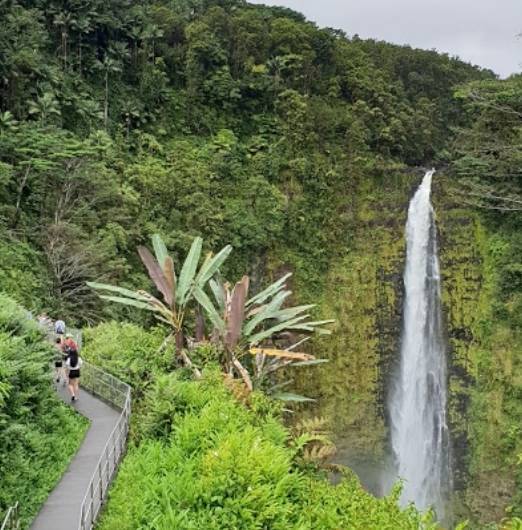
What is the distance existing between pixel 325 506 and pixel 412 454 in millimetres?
18342

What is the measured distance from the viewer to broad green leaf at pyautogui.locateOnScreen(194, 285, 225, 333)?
36.3ft

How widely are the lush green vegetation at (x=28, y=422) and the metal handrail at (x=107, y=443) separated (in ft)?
2.40

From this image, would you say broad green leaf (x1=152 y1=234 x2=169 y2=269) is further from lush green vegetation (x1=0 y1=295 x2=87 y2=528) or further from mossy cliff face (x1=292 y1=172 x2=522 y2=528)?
mossy cliff face (x1=292 y1=172 x2=522 y2=528)

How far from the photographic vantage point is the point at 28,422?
8.59 meters

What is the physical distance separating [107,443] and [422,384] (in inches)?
755

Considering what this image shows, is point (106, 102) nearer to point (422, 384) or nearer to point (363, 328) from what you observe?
point (363, 328)

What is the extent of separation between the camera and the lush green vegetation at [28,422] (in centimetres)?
720

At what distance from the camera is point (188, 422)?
7.80m

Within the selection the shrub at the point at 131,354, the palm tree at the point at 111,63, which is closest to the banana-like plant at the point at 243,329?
the shrub at the point at 131,354

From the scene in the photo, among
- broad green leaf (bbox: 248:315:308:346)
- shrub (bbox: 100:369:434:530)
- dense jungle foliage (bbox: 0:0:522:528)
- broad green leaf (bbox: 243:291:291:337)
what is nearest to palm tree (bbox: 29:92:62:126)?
dense jungle foliage (bbox: 0:0:522:528)

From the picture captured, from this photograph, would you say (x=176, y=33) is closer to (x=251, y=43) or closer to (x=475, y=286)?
(x=251, y=43)

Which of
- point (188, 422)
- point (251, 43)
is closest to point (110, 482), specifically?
point (188, 422)

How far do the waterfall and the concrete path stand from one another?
1538cm

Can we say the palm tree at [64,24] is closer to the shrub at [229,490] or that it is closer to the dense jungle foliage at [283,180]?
the dense jungle foliage at [283,180]
